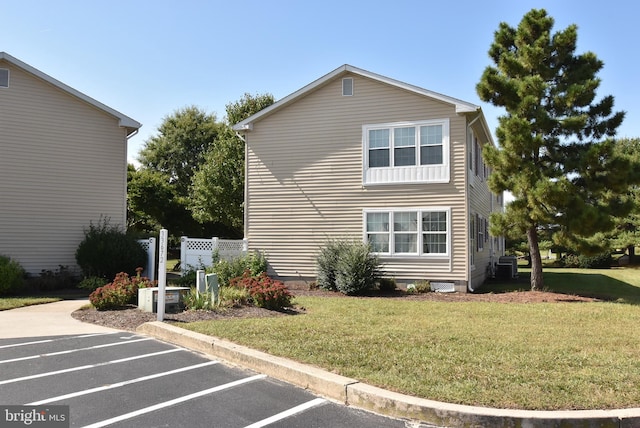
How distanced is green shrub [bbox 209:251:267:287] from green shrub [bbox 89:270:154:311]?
304cm

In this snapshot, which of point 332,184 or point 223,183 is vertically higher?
point 223,183

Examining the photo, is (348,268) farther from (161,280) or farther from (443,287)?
(161,280)

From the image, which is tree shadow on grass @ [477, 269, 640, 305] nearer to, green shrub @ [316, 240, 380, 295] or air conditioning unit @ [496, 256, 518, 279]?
air conditioning unit @ [496, 256, 518, 279]

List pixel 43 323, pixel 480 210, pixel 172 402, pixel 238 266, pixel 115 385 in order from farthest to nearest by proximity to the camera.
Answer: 1. pixel 480 210
2. pixel 238 266
3. pixel 43 323
4. pixel 115 385
5. pixel 172 402

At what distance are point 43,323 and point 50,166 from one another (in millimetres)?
9223

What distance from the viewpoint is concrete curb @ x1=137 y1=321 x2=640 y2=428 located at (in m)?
4.50

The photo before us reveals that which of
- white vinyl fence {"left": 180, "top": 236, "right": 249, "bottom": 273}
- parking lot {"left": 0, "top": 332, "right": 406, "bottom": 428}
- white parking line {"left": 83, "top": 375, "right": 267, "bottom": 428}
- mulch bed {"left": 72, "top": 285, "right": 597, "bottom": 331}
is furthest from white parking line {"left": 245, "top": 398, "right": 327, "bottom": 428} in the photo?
white vinyl fence {"left": 180, "top": 236, "right": 249, "bottom": 273}

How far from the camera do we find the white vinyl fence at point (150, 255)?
1722 cm

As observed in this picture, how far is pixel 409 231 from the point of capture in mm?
16719

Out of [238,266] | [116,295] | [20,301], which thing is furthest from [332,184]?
[20,301]

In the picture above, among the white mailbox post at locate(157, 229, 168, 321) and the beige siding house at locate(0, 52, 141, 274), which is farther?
the beige siding house at locate(0, 52, 141, 274)

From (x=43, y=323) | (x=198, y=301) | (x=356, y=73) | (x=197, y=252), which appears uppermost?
(x=356, y=73)

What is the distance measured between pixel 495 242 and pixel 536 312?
1598 centimetres

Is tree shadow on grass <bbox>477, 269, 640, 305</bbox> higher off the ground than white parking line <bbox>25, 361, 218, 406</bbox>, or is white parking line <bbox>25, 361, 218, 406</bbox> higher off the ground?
tree shadow on grass <bbox>477, 269, 640, 305</bbox>
